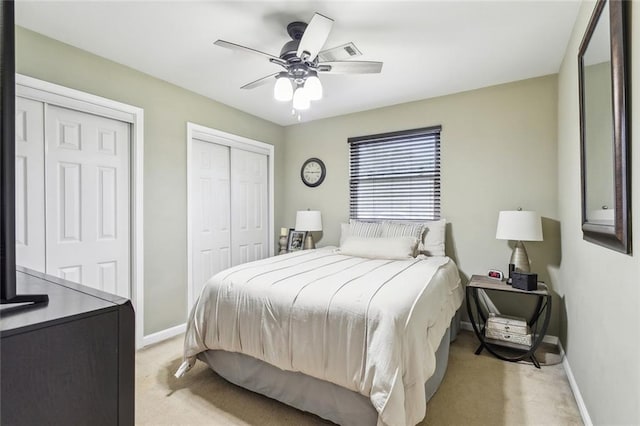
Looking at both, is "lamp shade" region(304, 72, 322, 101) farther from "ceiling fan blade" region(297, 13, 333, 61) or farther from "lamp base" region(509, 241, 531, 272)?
"lamp base" region(509, 241, 531, 272)

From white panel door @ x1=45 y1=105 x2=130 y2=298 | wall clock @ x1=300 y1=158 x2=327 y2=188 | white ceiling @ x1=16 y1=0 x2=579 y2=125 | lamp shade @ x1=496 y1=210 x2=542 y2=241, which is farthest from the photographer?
wall clock @ x1=300 y1=158 x2=327 y2=188

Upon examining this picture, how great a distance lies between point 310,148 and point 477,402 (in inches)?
134

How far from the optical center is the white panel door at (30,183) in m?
2.17

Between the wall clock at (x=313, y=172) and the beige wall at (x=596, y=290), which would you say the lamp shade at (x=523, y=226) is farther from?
the wall clock at (x=313, y=172)

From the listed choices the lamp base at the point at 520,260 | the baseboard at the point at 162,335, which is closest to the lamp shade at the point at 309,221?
the baseboard at the point at 162,335

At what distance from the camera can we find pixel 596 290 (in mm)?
1652

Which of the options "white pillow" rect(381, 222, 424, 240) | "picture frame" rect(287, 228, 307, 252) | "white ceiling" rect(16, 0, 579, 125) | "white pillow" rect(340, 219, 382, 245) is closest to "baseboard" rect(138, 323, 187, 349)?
"picture frame" rect(287, 228, 307, 252)

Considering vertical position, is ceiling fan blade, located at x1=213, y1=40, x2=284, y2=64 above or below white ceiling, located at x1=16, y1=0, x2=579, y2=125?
below

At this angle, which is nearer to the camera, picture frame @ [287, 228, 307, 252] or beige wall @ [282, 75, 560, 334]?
beige wall @ [282, 75, 560, 334]

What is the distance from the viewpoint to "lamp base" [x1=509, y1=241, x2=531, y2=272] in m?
2.72

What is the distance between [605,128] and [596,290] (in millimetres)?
844

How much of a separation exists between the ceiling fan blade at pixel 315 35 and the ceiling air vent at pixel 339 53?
180mm

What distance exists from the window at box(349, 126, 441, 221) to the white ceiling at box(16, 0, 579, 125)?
28.5 inches

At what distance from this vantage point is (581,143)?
185cm
